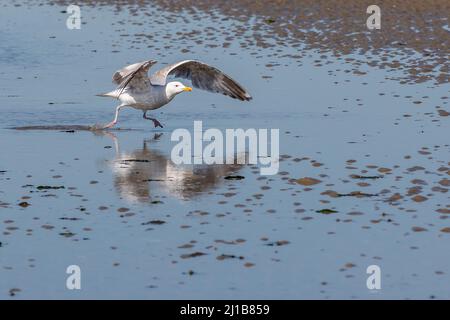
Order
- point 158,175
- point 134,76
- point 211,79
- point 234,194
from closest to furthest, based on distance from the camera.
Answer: point 234,194 → point 158,175 → point 134,76 → point 211,79

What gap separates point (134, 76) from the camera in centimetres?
2202

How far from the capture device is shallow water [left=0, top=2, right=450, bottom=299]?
1406cm

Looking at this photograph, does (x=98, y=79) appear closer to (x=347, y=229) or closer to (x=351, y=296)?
(x=347, y=229)

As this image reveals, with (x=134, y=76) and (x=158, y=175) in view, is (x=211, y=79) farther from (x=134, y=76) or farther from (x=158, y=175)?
(x=158, y=175)

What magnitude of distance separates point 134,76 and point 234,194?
5.03m

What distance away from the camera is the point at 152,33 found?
3472 centimetres

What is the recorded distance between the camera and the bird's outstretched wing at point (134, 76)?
2158cm

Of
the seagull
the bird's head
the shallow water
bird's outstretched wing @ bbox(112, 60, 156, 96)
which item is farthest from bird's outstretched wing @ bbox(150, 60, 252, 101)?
bird's outstretched wing @ bbox(112, 60, 156, 96)

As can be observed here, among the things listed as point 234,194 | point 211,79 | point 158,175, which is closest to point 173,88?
point 211,79

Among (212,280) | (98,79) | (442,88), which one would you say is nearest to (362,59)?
(442,88)

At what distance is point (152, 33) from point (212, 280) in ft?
70.7

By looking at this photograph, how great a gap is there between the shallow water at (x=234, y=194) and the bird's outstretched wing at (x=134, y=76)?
2.98 ft

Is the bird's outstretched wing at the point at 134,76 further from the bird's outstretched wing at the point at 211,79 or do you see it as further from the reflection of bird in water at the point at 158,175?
the reflection of bird in water at the point at 158,175

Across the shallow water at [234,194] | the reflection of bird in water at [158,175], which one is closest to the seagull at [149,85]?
the shallow water at [234,194]
